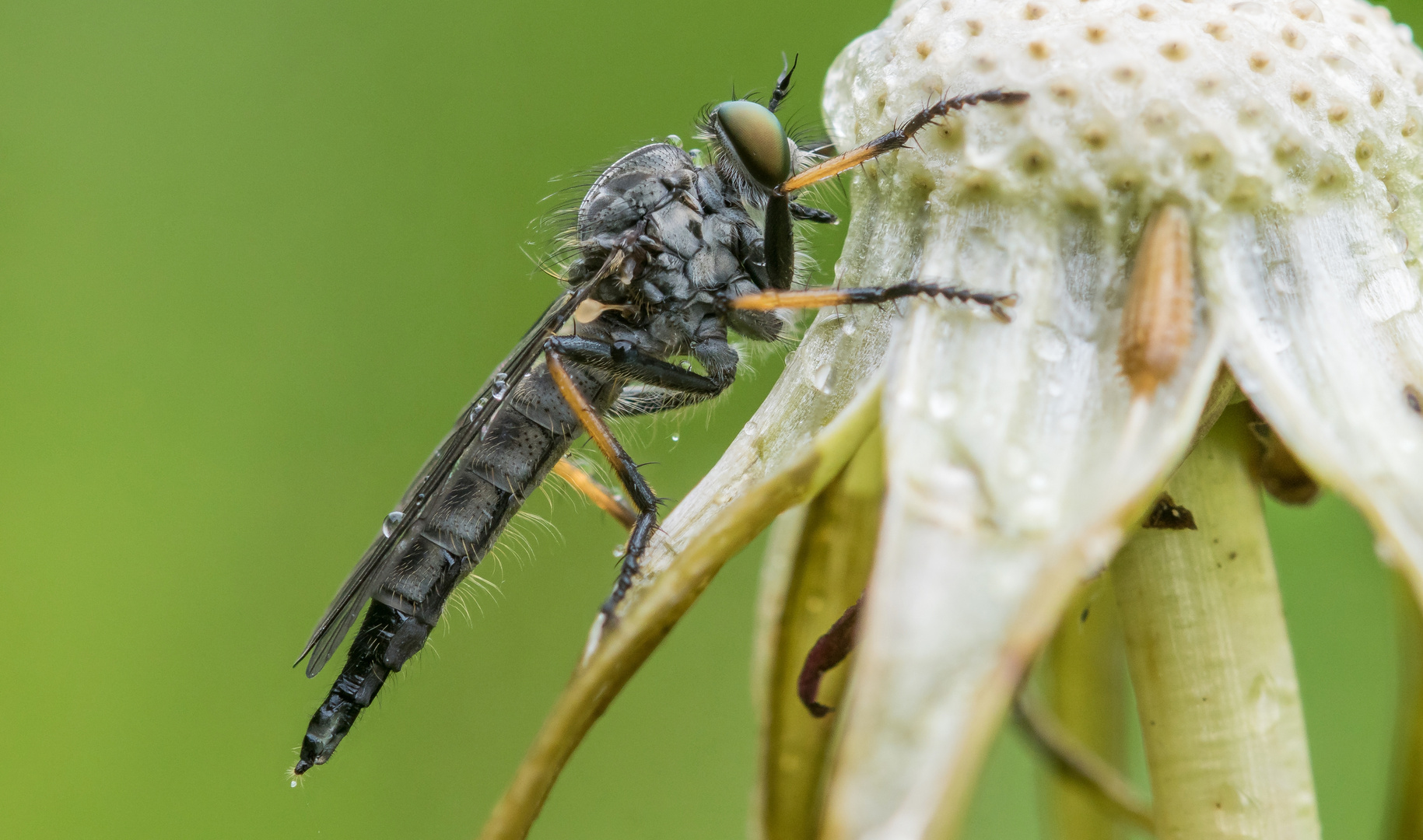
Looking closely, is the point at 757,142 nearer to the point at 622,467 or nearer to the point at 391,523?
the point at 622,467

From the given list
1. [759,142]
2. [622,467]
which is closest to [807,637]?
[622,467]

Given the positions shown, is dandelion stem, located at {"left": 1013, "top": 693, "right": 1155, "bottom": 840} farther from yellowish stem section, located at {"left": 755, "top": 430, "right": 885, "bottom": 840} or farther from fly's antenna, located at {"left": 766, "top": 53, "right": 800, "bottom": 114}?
fly's antenna, located at {"left": 766, "top": 53, "right": 800, "bottom": 114}

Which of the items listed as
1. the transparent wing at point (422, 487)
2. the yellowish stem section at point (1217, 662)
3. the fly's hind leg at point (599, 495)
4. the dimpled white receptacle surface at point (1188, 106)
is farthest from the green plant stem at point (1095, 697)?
the transparent wing at point (422, 487)

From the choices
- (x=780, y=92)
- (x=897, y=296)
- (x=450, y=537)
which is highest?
(x=897, y=296)

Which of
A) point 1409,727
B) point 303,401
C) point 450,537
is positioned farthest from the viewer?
point 303,401

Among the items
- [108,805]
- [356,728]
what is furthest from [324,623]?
[108,805]

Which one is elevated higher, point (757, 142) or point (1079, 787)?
point (757, 142)

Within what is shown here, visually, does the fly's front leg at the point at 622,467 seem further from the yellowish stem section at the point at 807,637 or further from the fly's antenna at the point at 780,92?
the fly's antenna at the point at 780,92
